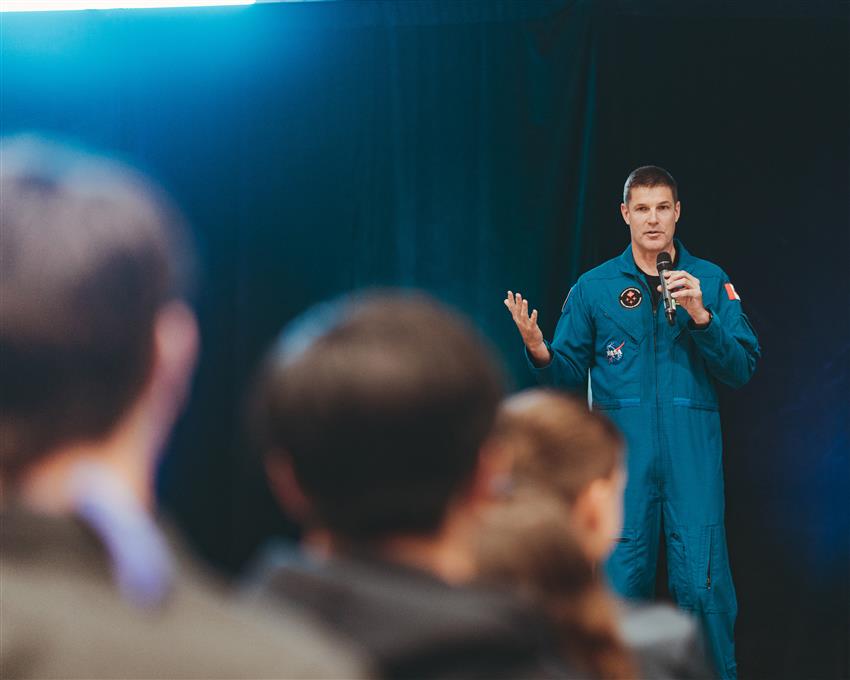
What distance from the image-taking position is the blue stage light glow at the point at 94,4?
3629mm

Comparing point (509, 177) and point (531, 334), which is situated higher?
point (509, 177)

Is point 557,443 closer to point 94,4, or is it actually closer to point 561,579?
point 561,579

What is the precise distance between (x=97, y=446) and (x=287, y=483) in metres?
0.18

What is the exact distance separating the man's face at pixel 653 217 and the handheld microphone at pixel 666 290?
A: 83 mm

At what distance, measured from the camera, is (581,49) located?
344 cm

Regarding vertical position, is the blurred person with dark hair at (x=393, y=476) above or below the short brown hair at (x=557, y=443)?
below

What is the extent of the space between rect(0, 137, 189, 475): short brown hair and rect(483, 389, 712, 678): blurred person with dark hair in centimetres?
59

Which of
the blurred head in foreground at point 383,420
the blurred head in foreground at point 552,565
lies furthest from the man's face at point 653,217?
the blurred head in foreground at point 383,420

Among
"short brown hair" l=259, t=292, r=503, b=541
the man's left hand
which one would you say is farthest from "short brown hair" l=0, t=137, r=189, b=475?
the man's left hand

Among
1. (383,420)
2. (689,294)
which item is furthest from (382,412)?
(689,294)

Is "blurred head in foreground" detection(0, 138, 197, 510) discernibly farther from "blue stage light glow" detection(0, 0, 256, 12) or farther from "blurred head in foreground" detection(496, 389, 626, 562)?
"blue stage light glow" detection(0, 0, 256, 12)

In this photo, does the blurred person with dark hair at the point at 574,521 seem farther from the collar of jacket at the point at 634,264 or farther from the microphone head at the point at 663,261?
the collar of jacket at the point at 634,264

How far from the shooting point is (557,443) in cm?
132

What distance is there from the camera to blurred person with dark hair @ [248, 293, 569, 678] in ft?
2.07
